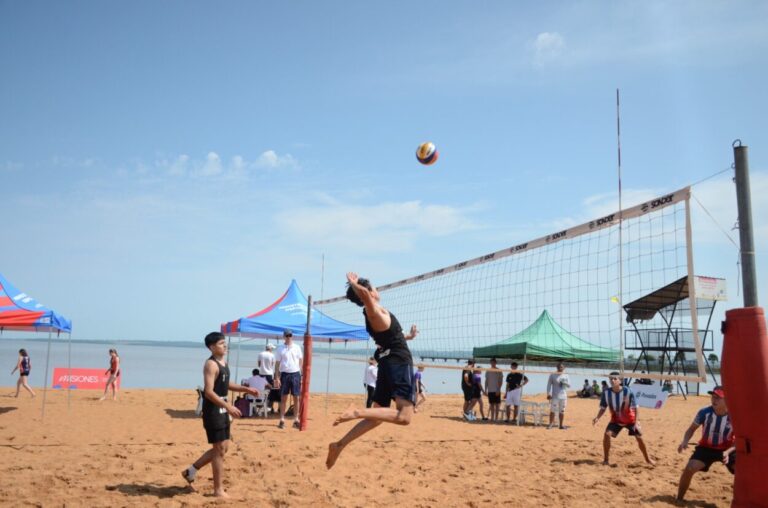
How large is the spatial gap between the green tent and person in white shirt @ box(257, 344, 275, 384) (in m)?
5.46

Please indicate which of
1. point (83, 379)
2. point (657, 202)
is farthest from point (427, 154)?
point (83, 379)

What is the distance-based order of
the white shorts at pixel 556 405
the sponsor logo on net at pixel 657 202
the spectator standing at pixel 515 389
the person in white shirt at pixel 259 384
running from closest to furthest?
1. the sponsor logo on net at pixel 657 202
2. the person in white shirt at pixel 259 384
3. the white shorts at pixel 556 405
4. the spectator standing at pixel 515 389

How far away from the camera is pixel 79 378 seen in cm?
1639

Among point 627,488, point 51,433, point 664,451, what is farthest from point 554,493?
point 51,433

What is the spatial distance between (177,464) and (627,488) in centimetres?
456

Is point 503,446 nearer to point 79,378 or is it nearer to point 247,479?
point 247,479

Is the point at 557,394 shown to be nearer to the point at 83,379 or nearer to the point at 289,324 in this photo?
the point at 289,324

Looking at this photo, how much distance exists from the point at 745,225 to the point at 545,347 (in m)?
9.75

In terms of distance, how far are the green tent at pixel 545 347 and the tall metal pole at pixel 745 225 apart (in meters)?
9.08

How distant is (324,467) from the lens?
6.31 meters

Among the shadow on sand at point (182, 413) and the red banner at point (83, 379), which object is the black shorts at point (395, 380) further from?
the red banner at point (83, 379)

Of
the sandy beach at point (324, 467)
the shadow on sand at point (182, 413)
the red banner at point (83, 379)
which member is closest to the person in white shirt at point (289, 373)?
the sandy beach at point (324, 467)

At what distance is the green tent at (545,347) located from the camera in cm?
1346

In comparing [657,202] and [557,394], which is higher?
[657,202]
